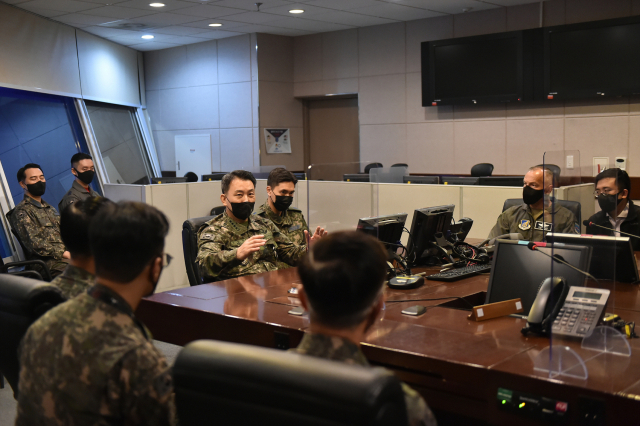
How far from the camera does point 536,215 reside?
11.1ft

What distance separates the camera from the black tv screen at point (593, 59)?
620 cm

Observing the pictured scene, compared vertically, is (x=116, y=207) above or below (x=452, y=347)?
above

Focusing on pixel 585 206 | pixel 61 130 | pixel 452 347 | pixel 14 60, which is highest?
pixel 14 60

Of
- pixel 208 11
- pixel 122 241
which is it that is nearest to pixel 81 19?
pixel 208 11

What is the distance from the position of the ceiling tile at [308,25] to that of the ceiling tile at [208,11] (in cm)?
80

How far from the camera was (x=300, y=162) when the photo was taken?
9258 mm

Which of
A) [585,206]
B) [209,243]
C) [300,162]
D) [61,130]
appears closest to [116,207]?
[585,206]

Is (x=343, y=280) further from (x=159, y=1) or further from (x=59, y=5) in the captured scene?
(x=59, y=5)

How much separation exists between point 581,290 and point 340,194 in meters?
1.82

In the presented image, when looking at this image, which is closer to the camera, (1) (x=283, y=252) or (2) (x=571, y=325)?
(2) (x=571, y=325)

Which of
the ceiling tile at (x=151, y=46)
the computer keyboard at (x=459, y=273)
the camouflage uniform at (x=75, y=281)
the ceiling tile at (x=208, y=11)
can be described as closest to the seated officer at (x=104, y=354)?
the camouflage uniform at (x=75, y=281)

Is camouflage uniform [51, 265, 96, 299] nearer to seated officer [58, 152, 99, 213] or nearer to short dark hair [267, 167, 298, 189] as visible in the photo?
short dark hair [267, 167, 298, 189]

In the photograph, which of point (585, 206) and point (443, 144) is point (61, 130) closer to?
point (443, 144)

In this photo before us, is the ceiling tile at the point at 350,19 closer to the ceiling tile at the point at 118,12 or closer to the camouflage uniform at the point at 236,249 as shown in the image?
the ceiling tile at the point at 118,12
